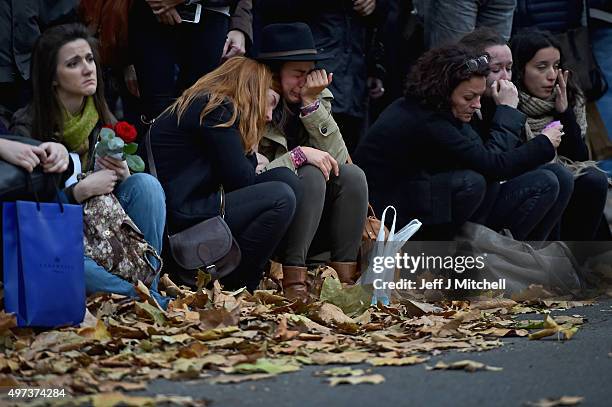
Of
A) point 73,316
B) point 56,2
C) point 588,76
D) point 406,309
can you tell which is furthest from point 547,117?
point 73,316

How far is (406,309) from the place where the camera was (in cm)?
684

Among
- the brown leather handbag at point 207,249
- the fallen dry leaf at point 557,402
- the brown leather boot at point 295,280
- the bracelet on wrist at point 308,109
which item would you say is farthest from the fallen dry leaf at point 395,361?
the bracelet on wrist at point 308,109

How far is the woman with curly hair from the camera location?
8078 mm

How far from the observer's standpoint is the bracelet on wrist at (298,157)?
740 centimetres

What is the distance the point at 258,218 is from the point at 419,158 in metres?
1.46

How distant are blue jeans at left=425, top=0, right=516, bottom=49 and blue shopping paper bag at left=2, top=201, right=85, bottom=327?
12.9ft

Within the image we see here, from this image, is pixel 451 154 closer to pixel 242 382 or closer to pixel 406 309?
pixel 406 309

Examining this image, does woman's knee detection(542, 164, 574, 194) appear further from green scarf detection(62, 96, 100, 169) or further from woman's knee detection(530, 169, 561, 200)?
green scarf detection(62, 96, 100, 169)

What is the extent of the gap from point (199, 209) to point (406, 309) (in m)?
1.13

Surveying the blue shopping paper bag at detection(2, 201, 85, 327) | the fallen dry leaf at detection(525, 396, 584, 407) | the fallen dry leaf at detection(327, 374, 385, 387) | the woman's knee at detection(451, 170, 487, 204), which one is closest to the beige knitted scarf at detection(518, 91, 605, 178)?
the woman's knee at detection(451, 170, 487, 204)

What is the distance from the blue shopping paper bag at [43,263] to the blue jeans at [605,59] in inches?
202

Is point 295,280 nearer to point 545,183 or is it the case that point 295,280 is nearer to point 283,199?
point 283,199

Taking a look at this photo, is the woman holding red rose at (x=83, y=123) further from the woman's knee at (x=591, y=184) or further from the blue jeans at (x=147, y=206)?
the woman's knee at (x=591, y=184)

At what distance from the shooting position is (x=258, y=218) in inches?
278
